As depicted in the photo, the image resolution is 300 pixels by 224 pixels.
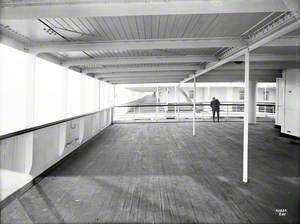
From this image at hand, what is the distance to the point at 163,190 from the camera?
9.32 feet

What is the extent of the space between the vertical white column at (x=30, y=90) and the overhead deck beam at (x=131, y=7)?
1700 mm

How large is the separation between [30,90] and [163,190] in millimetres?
2897

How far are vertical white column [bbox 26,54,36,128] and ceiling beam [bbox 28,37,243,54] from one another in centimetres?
27

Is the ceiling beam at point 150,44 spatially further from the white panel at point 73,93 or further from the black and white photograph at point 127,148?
the white panel at point 73,93

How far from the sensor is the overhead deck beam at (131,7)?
6.17 ft

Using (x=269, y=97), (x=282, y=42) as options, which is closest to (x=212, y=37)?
(x=282, y=42)

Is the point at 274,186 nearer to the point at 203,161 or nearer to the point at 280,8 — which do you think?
the point at 203,161

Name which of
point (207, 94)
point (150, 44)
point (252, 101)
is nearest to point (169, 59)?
point (150, 44)

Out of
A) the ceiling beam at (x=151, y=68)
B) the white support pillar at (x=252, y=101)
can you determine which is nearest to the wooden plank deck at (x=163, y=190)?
the ceiling beam at (x=151, y=68)

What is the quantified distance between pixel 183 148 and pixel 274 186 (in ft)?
8.38

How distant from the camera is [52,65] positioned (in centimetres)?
475

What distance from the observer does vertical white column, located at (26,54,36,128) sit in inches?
140

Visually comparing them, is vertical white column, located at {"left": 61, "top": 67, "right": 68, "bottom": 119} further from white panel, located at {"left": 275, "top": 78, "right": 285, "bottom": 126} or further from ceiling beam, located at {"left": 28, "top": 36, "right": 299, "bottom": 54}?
white panel, located at {"left": 275, "top": 78, "right": 285, "bottom": 126}

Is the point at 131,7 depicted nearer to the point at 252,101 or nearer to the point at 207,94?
the point at 252,101
